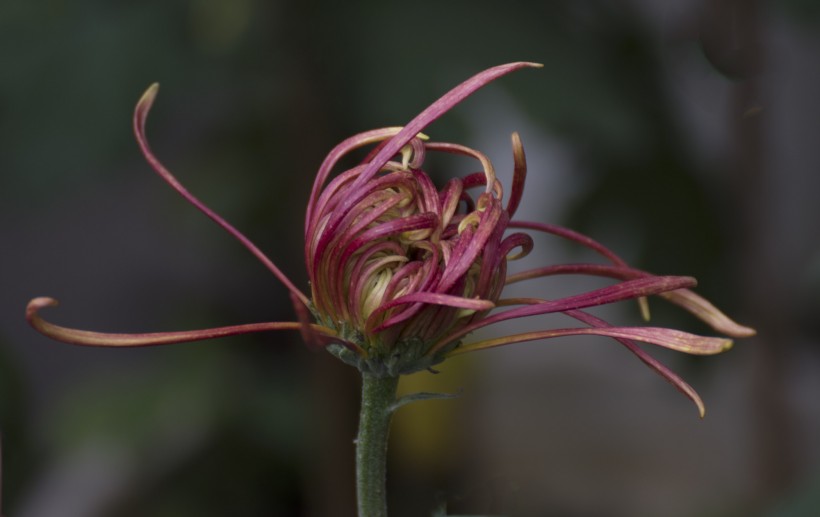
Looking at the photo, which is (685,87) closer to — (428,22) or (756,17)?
(756,17)

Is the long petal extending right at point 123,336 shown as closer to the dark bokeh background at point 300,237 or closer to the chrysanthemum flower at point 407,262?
the chrysanthemum flower at point 407,262

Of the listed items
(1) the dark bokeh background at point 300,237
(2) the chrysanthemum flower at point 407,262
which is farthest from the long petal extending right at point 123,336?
(1) the dark bokeh background at point 300,237

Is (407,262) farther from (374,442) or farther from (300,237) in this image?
(300,237)

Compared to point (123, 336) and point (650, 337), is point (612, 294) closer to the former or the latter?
point (650, 337)

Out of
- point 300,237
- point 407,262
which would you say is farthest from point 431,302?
point 300,237

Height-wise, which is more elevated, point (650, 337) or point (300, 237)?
point (650, 337)

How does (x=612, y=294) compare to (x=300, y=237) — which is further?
(x=300, y=237)
